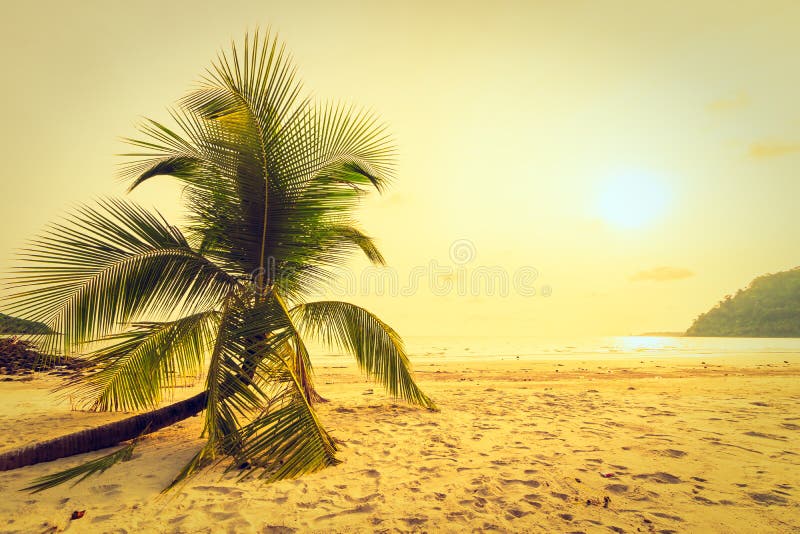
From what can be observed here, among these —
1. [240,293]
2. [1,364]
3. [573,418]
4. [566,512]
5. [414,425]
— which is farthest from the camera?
[1,364]

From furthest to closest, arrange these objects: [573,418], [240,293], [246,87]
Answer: [573,418] < [240,293] < [246,87]

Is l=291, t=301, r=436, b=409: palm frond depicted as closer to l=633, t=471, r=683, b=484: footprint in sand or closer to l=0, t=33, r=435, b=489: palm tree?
l=0, t=33, r=435, b=489: palm tree

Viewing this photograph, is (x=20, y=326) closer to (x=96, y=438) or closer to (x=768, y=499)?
(x=96, y=438)

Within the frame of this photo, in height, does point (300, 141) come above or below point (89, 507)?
above

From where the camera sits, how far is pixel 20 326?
13.7ft

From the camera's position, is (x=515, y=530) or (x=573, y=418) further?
(x=573, y=418)

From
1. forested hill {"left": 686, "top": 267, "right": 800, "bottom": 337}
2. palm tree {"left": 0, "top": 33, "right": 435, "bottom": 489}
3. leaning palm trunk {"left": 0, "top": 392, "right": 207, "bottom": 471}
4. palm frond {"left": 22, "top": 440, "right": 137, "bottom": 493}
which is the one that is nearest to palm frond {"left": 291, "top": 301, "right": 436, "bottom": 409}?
palm tree {"left": 0, "top": 33, "right": 435, "bottom": 489}

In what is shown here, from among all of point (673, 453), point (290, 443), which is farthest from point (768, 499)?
point (290, 443)

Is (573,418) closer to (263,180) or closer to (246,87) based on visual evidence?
(263,180)

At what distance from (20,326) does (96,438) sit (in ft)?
5.03

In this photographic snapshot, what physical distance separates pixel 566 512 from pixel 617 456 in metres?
1.70

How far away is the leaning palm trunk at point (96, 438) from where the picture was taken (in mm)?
4055

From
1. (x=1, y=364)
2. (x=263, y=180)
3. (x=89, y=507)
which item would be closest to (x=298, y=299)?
(x=263, y=180)

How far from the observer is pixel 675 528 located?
281 centimetres
